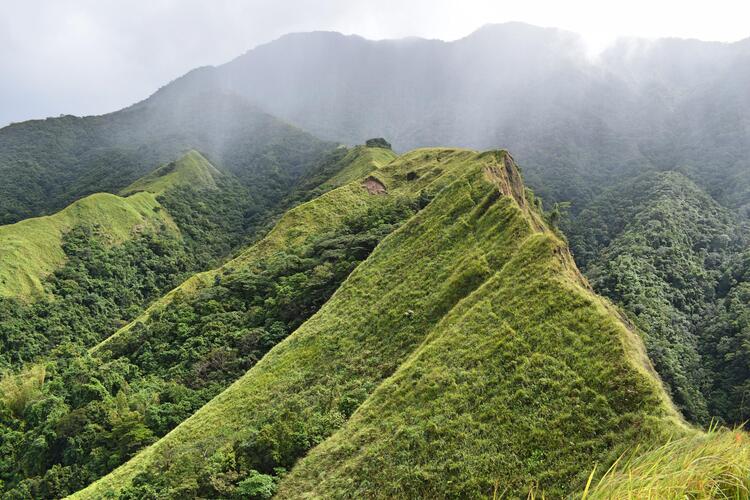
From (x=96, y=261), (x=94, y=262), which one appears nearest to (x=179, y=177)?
(x=96, y=261)

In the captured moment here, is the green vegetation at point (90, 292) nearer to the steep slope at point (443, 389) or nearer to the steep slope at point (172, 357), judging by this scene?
the steep slope at point (172, 357)

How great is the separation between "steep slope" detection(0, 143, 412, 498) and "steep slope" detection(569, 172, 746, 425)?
44.5 m

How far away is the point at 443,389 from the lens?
20.8 meters

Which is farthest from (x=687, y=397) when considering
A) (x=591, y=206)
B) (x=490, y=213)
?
(x=591, y=206)

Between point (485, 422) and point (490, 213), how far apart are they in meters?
18.6

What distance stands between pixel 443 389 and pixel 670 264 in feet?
342

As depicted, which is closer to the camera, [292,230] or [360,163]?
[292,230]

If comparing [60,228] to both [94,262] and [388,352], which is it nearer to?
[94,262]

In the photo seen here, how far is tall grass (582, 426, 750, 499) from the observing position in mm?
3678

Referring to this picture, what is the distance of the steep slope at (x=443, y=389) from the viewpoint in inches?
658

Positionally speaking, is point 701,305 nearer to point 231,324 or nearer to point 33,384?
point 231,324

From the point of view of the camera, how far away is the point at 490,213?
33875 mm

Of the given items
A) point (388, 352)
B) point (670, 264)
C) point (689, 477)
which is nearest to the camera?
point (689, 477)

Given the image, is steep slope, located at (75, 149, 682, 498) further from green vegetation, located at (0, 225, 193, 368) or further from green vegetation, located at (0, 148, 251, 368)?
green vegetation, located at (0, 148, 251, 368)
